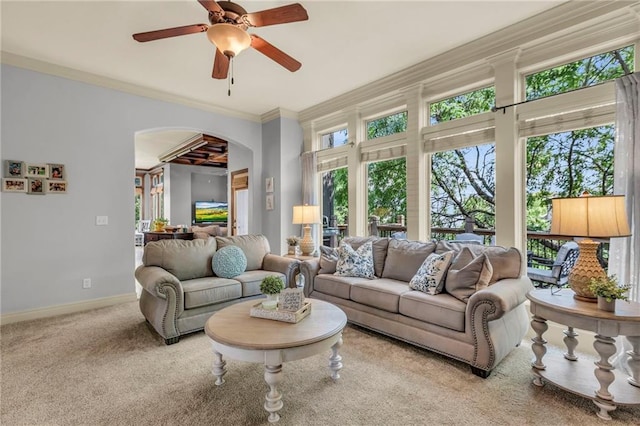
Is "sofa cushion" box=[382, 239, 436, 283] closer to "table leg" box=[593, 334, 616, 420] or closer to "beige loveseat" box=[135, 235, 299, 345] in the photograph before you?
"beige loveseat" box=[135, 235, 299, 345]

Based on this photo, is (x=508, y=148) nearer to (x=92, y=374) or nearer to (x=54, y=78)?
(x=92, y=374)

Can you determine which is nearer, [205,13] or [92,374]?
[92,374]

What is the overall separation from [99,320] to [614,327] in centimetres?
466

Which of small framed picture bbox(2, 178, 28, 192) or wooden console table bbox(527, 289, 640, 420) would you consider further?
small framed picture bbox(2, 178, 28, 192)

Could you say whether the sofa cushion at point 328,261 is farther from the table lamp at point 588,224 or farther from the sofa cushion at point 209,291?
the table lamp at point 588,224

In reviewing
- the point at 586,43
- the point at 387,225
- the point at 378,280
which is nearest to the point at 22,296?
the point at 378,280

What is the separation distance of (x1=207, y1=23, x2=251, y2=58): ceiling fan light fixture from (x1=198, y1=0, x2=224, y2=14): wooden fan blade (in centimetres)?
10

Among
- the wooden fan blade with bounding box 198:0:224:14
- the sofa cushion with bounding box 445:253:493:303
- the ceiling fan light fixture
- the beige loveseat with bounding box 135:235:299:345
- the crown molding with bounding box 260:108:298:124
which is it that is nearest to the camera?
the wooden fan blade with bounding box 198:0:224:14

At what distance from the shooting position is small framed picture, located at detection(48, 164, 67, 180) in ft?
12.2

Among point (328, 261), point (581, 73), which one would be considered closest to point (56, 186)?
point (328, 261)

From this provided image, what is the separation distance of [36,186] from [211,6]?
323 cm

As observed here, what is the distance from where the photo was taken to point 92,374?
91.7 inches

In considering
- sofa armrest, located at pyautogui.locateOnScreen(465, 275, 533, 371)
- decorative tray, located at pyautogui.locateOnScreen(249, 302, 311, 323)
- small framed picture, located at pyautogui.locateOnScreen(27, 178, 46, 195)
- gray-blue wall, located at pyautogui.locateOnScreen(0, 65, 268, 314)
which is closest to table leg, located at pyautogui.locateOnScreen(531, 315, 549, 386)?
sofa armrest, located at pyautogui.locateOnScreen(465, 275, 533, 371)

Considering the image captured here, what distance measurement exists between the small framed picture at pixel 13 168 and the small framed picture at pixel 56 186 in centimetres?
26
